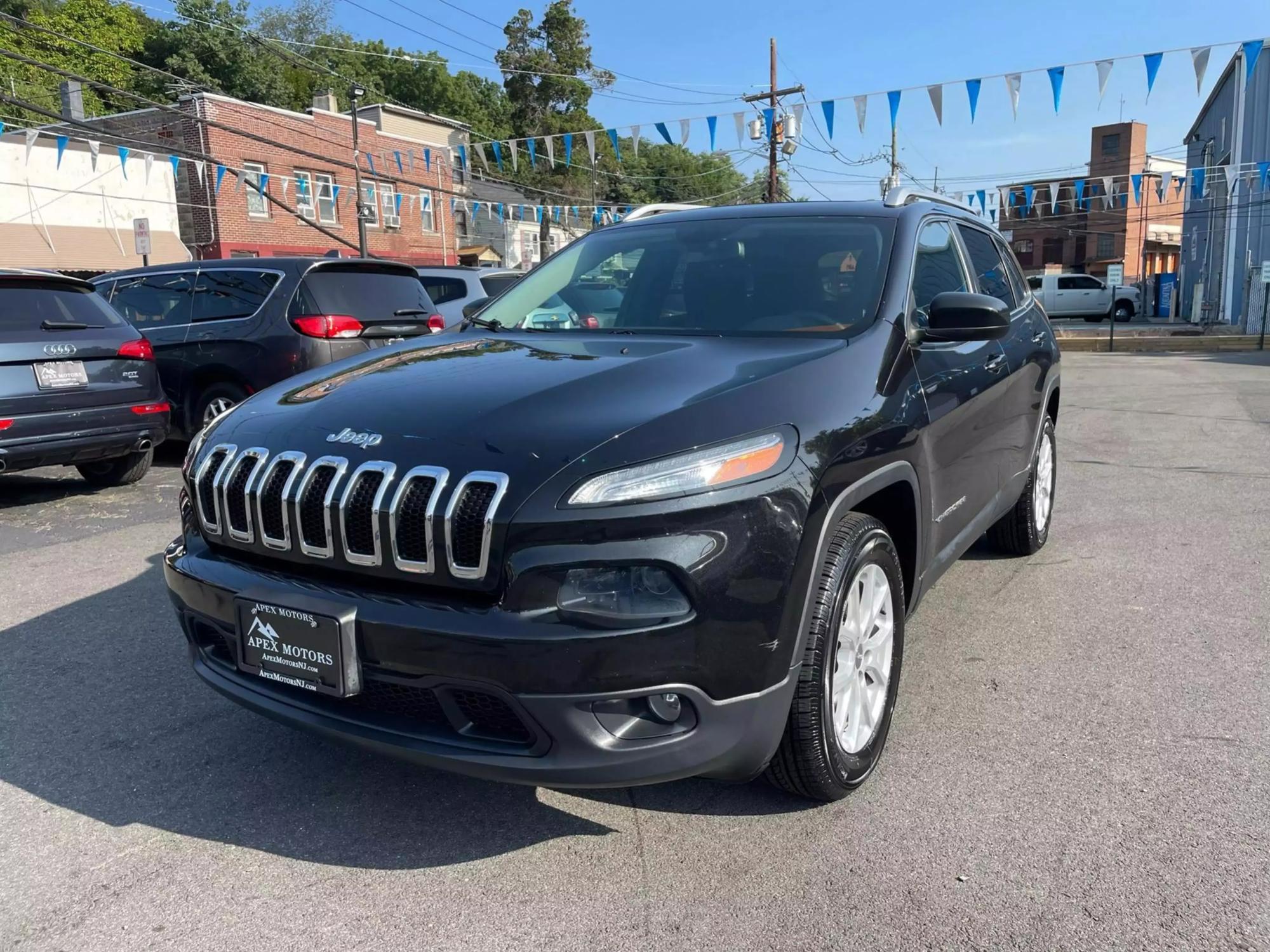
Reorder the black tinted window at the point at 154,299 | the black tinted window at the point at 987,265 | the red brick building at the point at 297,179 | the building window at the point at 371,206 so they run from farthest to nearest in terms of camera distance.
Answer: the building window at the point at 371,206
the red brick building at the point at 297,179
the black tinted window at the point at 154,299
the black tinted window at the point at 987,265

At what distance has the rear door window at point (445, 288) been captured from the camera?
1119 centimetres

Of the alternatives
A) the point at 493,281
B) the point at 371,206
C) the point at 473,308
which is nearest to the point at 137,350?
the point at 473,308

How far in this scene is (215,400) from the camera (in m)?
8.36

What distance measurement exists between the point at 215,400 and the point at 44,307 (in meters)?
1.75

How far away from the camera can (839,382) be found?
2.79m

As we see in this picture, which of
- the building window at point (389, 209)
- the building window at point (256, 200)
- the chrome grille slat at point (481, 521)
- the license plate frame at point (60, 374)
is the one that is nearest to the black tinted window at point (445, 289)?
the license plate frame at point (60, 374)

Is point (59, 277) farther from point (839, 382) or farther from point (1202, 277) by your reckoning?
point (1202, 277)

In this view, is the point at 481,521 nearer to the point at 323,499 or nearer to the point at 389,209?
the point at 323,499

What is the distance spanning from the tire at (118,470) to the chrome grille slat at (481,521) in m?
6.35

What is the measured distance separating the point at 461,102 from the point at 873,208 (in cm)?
5857

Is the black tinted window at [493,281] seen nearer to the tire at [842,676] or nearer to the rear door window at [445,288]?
the rear door window at [445,288]

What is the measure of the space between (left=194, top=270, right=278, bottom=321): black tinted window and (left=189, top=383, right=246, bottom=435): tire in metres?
0.59

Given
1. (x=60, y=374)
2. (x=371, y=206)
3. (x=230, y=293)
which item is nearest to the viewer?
(x=60, y=374)

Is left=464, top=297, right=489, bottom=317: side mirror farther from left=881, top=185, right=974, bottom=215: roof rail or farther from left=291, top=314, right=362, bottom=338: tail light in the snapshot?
left=291, top=314, right=362, bottom=338: tail light
